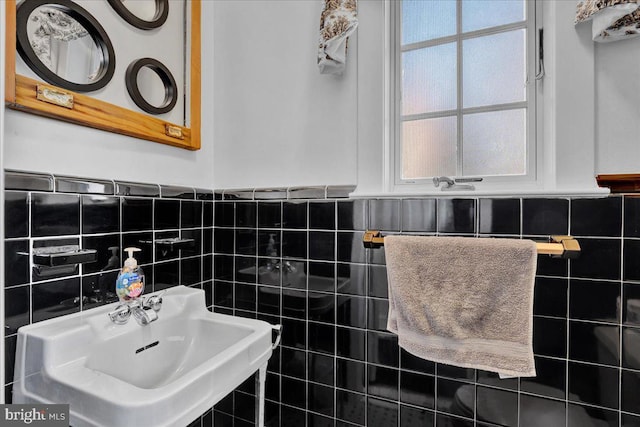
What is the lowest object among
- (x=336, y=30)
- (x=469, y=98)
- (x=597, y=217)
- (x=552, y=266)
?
(x=552, y=266)

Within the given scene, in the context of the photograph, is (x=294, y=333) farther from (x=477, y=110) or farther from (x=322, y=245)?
(x=477, y=110)

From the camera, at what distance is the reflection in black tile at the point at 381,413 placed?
1175 millimetres

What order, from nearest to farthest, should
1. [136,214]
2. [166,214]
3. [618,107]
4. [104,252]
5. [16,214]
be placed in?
[16,214] < [618,107] < [104,252] < [136,214] < [166,214]

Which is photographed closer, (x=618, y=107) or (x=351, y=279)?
(x=618, y=107)

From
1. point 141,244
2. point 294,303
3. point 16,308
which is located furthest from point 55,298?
point 294,303

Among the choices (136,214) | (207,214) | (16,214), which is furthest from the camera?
(207,214)

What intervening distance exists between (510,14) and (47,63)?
1.50 m

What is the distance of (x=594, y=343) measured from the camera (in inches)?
37.9

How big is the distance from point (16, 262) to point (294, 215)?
2.79ft

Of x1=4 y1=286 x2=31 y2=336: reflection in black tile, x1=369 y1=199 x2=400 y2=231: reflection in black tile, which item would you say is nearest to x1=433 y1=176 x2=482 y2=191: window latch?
x1=369 y1=199 x2=400 y2=231: reflection in black tile

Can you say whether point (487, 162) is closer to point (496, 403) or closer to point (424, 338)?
point (424, 338)

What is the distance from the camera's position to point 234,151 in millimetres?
1470

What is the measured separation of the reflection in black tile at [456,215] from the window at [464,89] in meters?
0.18

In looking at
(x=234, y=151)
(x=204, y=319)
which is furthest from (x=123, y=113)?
(x=204, y=319)
